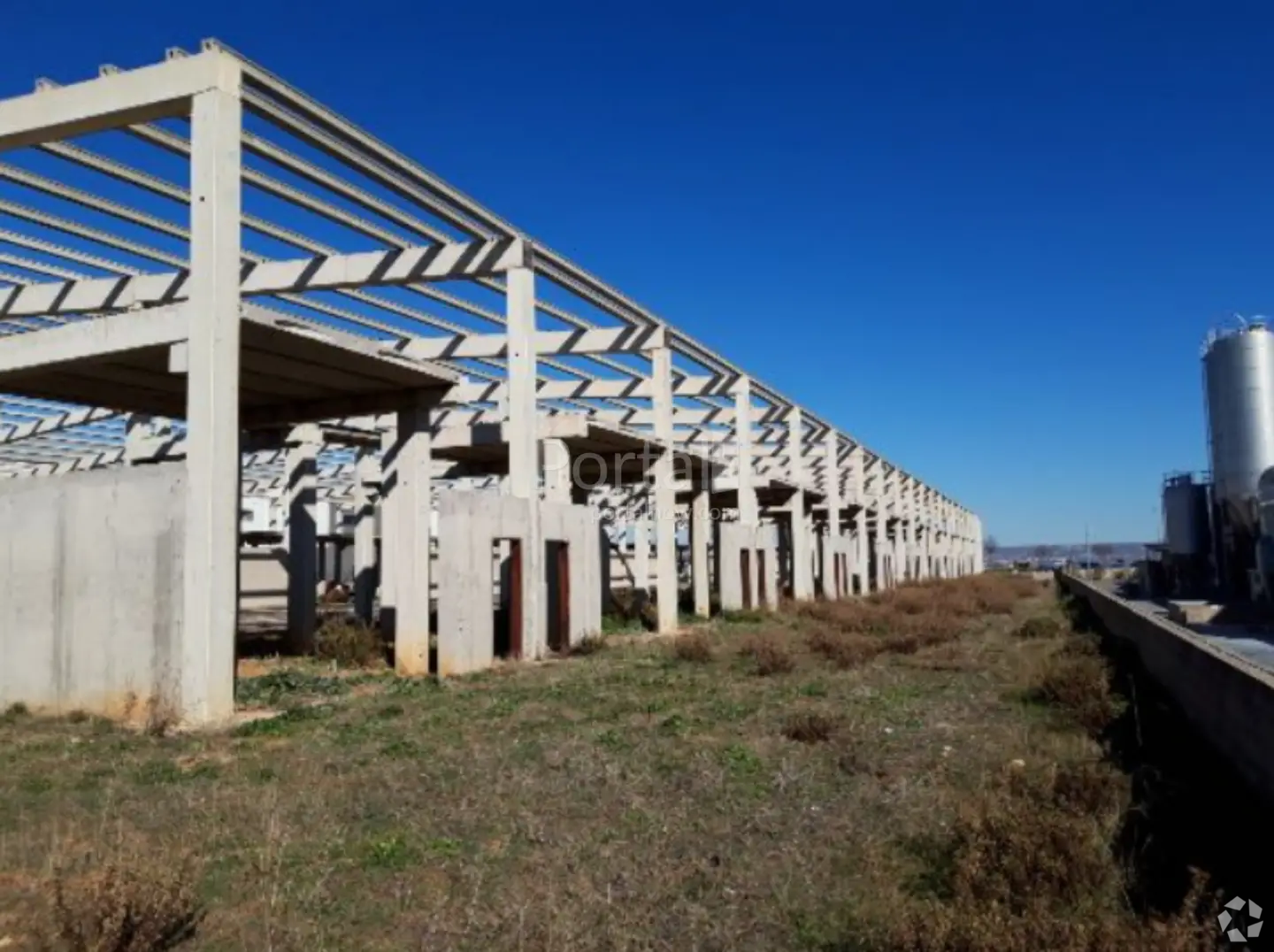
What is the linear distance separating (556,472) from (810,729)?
13.3m

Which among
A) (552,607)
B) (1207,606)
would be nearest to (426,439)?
(552,607)

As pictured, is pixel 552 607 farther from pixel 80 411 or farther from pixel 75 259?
pixel 80 411

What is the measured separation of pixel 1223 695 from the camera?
27.9 feet

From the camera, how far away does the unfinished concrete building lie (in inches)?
420

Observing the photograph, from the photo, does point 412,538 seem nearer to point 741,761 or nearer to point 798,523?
point 741,761

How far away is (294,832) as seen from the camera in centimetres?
625

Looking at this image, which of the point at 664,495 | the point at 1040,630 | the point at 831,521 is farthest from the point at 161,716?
the point at 831,521

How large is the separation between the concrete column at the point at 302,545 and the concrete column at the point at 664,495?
25.9 feet

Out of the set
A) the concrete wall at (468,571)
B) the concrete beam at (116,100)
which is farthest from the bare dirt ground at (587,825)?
the concrete beam at (116,100)

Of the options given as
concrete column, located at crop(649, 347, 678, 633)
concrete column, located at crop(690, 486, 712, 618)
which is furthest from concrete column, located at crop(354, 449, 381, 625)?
concrete column, located at crop(690, 486, 712, 618)

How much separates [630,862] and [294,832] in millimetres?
2054

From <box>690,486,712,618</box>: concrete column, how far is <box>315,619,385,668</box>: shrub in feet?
41.6

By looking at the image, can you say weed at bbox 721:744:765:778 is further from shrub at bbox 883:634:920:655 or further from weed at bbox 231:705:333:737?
shrub at bbox 883:634:920:655

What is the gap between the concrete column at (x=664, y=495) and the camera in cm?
2411
